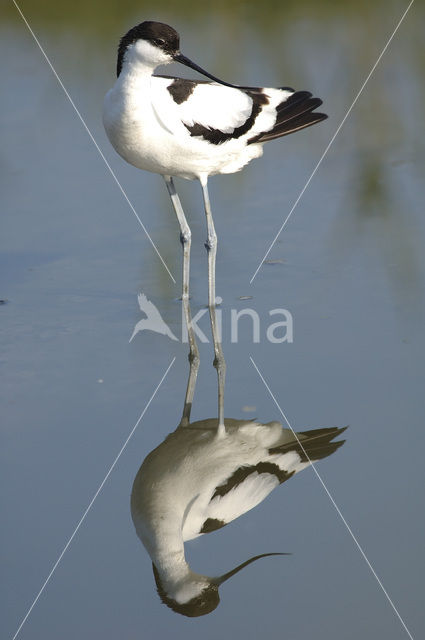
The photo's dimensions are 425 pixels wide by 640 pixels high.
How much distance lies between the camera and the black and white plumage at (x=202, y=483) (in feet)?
9.85

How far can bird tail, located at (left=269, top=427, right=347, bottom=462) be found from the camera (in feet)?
11.6

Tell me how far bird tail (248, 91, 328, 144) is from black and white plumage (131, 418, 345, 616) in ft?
6.02

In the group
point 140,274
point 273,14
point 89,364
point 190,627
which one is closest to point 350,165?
point 140,274

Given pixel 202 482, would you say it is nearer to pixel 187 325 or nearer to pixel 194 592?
pixel 194 592

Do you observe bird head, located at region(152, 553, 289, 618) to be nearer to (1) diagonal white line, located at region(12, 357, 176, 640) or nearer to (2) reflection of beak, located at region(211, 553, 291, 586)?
(2) reflection of beak, located at region(211, 553, 291, 586)

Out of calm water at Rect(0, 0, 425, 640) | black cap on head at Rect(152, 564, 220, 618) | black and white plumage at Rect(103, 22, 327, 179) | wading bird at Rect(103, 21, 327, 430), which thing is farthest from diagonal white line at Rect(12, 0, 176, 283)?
black cap on head at Rect(152, 564, 220, 618)

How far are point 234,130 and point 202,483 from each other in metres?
1.98

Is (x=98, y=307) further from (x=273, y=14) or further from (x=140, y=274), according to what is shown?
(x=273, y=14)

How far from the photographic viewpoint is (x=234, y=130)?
486cm

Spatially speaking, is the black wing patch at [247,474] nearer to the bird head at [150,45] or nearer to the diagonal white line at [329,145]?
the diagonal white line at [329,145]

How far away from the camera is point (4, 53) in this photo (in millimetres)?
8633

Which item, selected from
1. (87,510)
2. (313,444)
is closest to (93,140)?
(313,444)

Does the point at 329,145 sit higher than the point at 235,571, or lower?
higher

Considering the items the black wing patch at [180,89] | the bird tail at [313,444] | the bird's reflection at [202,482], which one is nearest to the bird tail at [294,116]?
the black wing patch at [180,89]
